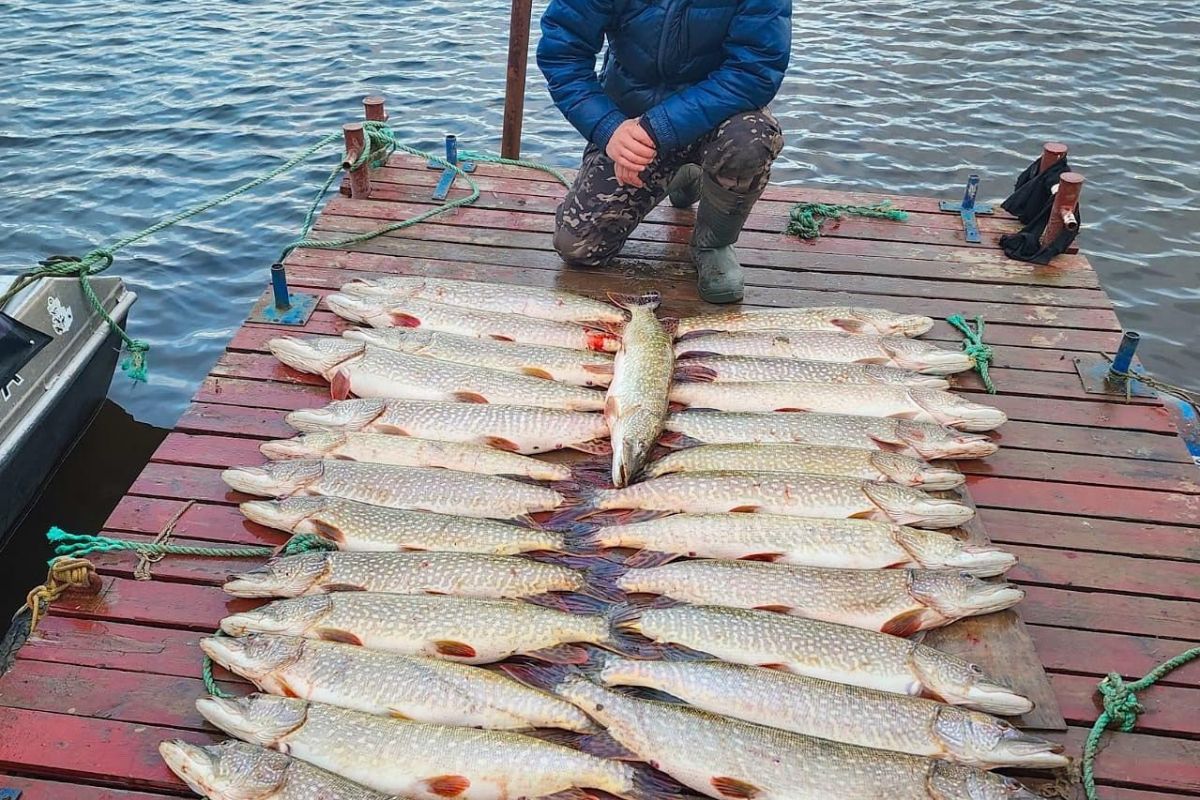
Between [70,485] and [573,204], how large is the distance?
12.8 ft

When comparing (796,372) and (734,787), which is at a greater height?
(796,372)

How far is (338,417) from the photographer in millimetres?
4172

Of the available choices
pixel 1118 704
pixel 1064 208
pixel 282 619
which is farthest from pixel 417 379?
pixel 1064 208

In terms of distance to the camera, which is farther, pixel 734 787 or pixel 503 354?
pixel 503 354

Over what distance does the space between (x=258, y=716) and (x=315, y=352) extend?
2.18 m

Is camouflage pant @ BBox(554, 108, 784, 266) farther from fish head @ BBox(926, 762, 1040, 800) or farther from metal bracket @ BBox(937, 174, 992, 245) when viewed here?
fish head @ BBox(926, 762, 1040, 800)

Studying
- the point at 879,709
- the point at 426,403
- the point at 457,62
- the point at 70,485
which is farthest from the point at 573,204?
the point at 457,62

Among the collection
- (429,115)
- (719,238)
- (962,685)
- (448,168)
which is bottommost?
(429,115)

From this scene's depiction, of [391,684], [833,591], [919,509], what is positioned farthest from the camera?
[919,509]

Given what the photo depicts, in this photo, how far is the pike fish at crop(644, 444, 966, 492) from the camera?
12.9ft

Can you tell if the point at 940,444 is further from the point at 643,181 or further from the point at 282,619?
the point at 282,619

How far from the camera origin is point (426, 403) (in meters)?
4.27

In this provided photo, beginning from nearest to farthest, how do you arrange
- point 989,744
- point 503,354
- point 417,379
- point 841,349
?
point 989,744 < point 417,379 < point 503,354 < point 841,349

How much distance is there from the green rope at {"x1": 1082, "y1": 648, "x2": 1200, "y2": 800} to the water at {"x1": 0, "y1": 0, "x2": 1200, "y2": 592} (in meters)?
4.70
